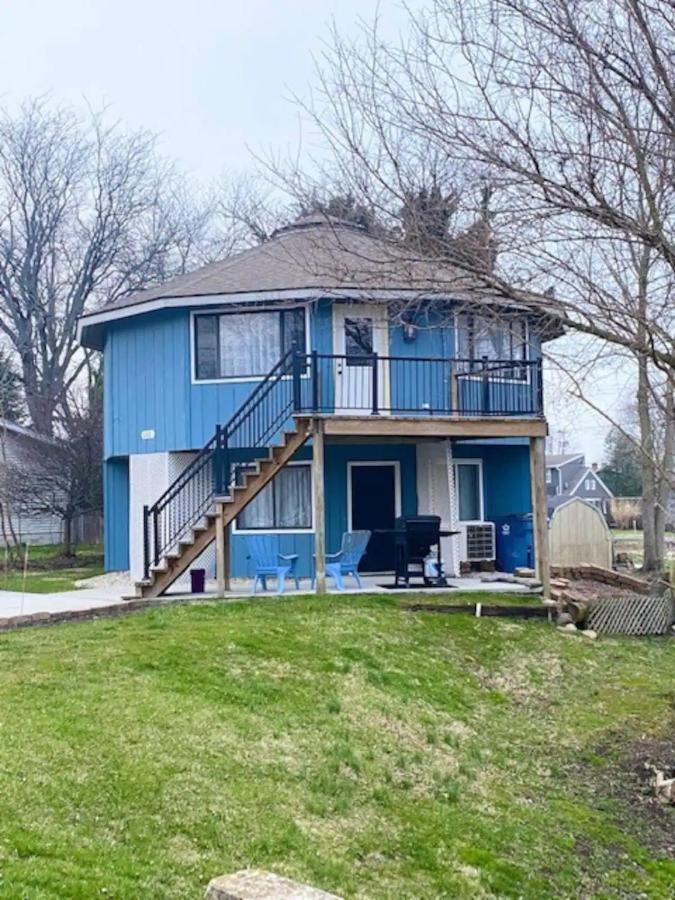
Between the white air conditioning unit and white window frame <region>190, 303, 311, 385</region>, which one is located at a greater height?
white window frame <region>190, 303, 311, 385</region>

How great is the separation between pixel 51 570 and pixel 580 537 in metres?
11.8

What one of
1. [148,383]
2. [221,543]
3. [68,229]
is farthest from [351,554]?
[68,229]

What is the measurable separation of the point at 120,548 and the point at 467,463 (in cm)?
692

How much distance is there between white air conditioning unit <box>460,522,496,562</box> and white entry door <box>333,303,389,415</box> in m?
2.85

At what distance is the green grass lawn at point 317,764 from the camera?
4324 millimetres

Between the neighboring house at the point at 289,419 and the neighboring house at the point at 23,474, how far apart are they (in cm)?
643

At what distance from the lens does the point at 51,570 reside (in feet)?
65.4

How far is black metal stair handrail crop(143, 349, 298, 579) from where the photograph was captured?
1262 centimetres

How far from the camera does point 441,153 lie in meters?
5.53

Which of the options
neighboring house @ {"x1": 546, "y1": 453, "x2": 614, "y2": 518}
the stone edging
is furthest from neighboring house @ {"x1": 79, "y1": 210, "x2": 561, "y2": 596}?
neighboring house @ {"x1": 546, "y1": 453, "x2": 614, "y2": 518}

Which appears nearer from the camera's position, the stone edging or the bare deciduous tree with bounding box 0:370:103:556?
the stone edging

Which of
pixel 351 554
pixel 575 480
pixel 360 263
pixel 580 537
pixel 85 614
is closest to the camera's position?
pixel 360 263

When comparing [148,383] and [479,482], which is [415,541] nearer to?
[479,482]

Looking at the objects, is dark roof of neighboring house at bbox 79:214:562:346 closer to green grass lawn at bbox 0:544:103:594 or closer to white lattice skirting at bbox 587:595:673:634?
white lattice skirting at bbox 587:595:673:634
